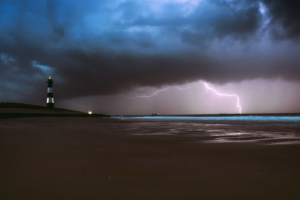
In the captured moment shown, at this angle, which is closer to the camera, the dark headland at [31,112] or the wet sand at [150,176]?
the wet sand at [150,176]

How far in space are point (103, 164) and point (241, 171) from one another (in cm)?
356

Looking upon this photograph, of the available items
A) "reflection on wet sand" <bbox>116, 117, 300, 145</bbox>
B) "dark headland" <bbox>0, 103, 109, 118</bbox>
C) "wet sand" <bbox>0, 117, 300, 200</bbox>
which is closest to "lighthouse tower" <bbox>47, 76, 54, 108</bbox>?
"dark headland" <bbox>0, 103, 109, 118</bbox>

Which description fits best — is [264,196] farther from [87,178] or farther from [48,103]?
[48,103]

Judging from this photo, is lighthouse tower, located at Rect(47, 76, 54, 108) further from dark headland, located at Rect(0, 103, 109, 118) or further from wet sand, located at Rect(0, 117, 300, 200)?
wet sand, located at Rect(0, 117, 300, 200)

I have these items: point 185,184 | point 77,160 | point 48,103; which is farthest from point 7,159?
point 48,103

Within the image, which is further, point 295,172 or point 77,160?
point 77,160

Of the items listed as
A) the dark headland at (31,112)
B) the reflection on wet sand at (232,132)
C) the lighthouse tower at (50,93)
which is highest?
the lighthouse tower at (50,93)

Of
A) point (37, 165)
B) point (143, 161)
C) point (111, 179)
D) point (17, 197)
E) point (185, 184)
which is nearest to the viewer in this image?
point (17, 197)

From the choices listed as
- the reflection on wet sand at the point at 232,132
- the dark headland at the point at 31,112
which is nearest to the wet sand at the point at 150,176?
the reflection on wet sand at the point at 232,132

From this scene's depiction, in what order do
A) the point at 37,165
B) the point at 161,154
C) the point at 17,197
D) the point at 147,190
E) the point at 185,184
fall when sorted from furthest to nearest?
the point at 161,154, the point at 37,165, the point at 185,184, the point at 147,190, the point at 17,197

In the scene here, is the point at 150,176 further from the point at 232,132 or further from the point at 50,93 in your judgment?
the point at 50,93

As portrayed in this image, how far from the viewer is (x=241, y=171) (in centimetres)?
463

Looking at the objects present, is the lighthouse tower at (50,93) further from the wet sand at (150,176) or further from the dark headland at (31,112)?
the wet sand at (150,176)

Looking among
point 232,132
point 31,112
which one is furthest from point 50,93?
point 232,132
